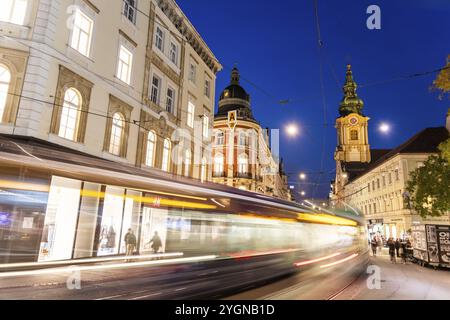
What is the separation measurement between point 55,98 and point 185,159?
10.1 m

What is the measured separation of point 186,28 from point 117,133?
994 centimetres

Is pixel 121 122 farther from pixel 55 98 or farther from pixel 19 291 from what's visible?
pixel 19 291

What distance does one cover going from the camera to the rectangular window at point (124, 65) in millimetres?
15195

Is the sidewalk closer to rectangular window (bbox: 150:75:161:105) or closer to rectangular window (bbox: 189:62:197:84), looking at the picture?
rectangular window (bbox: 150:75:161:105)

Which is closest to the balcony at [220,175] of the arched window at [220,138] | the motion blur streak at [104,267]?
the arched window at [220,138]

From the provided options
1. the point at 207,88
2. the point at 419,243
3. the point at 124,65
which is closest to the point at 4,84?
the point at 124,65

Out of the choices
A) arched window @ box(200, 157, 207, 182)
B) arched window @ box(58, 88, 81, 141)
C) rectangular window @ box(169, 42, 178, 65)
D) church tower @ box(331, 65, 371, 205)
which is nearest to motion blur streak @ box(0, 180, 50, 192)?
arched window @ box(58, 88, 81, 141)

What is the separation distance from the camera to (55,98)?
1141 cm

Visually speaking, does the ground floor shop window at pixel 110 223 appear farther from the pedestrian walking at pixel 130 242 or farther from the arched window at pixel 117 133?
the arched window at pixel 117 133

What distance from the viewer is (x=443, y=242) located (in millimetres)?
18906

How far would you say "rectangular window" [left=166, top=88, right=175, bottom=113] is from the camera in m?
19.3

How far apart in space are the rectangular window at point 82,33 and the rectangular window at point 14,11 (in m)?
1.74

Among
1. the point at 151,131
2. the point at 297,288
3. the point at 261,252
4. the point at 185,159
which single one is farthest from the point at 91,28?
the point at 297,288
